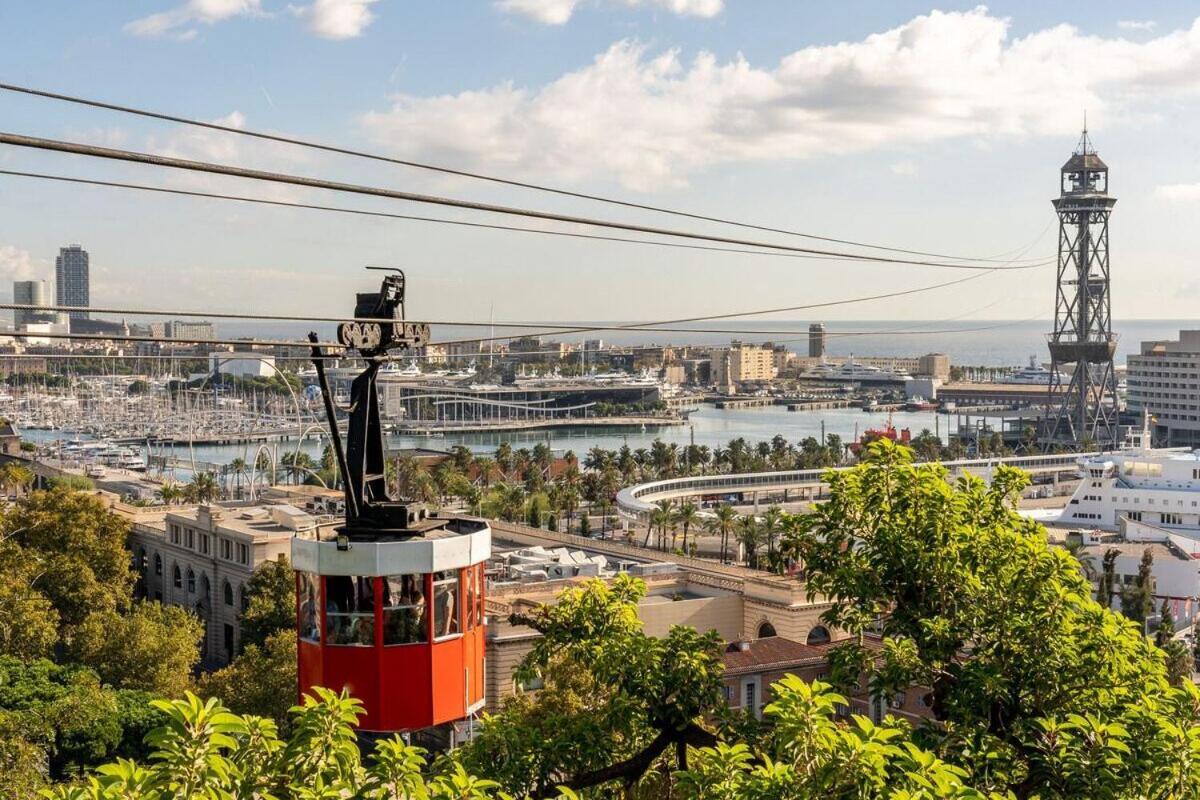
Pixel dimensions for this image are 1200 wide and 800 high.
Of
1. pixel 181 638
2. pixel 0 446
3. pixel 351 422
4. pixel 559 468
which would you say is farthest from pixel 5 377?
pixel 351 422

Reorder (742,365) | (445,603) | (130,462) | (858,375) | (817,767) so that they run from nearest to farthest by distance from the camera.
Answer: (817,767)
(445,603)
(130,462)
(858,375)
(742,365)

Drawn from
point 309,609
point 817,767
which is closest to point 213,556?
point 309,609

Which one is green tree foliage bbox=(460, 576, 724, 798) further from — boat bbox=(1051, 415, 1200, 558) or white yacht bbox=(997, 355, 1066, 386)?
white yacht bbox=(997, 355, 1066, 386)

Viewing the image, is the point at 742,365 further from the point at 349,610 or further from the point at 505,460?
the point at 349,610

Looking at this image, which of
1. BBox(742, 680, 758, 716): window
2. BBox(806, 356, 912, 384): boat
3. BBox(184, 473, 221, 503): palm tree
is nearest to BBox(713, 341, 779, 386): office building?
BBox(806, 356, 912, 384): boat

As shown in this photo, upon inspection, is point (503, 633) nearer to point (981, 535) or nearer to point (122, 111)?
point (981, 535)
